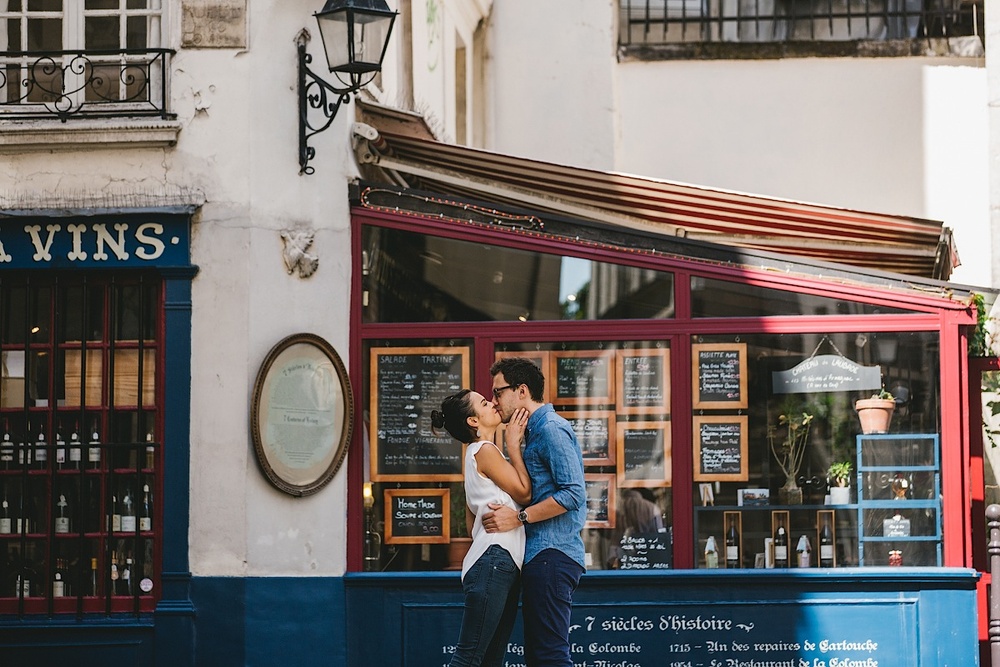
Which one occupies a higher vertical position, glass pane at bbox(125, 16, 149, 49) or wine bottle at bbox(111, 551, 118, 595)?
glass pane at bbox(125, 16, 149, 49)

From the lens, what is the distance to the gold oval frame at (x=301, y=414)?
900 centimetres

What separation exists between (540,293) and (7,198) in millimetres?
3356

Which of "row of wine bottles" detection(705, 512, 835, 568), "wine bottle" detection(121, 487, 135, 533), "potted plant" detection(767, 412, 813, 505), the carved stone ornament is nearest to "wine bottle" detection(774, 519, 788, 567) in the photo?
"row of wine bottles" detection(705, 512, 835, 568)

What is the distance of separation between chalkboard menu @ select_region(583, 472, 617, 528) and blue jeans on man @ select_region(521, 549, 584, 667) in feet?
8.66

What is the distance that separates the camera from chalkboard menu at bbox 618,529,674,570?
9.16 meters

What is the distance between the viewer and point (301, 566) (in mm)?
9031

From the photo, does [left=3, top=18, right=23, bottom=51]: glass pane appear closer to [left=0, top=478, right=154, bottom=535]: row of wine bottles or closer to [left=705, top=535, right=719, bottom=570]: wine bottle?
[left=0, top=478, right=154, bottom=535]: row of wine bottles

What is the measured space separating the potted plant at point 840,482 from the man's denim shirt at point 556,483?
2.91m

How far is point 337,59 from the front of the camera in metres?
8.78

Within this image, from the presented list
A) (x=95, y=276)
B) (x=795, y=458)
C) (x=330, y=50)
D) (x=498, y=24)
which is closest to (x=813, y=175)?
(x=498, y=24)

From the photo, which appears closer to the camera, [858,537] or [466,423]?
[466,423]

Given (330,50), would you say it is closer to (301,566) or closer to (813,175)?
(301,566)

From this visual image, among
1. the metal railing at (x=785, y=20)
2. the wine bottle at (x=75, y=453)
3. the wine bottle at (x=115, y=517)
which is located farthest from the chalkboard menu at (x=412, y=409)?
the metal railing at (x=785, y=20)

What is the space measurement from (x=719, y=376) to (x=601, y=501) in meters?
1.07
